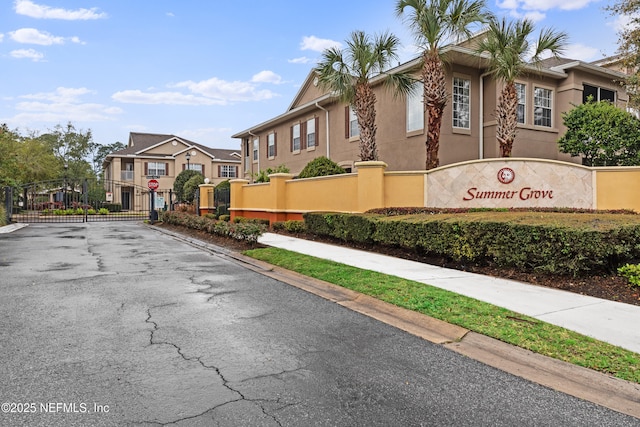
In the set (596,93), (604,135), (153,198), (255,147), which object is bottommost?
(153,198)

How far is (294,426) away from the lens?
3064mm

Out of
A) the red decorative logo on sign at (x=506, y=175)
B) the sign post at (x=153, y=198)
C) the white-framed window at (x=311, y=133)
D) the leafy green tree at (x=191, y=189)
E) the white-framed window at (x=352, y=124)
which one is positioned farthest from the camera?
the leafy green tree at (x=191, y=189)

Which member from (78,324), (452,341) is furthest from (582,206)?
(78,324)

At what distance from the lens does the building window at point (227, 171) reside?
52938 mm

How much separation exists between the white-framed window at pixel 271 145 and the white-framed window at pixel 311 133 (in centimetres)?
452

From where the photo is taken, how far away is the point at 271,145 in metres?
30.1

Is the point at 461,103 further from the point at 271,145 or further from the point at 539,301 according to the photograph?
the point at 271,145

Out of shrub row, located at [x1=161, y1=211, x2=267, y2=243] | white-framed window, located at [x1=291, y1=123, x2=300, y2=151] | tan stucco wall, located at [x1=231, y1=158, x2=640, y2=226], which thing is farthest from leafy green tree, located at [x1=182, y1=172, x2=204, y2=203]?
tan stucco wall, located at [x1=231, y1=158, x2=640, y2=226]

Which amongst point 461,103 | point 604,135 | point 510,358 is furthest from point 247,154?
point 510,358

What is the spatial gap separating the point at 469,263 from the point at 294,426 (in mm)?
7427

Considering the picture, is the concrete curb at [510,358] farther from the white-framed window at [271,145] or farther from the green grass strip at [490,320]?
the white-framed window at [271,145]

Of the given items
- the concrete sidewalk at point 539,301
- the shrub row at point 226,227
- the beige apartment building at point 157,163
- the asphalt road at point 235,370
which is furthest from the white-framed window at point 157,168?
the asphalt road at point 235,370

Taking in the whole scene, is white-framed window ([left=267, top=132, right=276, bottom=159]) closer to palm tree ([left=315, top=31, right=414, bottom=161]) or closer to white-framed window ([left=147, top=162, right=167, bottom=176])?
palm tree ([left=315, top=31, right=414, bottom=161])

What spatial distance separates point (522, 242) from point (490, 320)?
3360 mm
